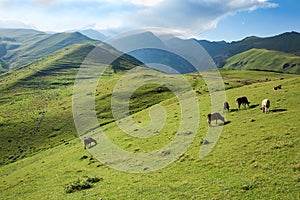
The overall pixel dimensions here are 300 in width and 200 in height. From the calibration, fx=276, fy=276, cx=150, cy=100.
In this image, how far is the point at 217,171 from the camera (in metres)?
21.0

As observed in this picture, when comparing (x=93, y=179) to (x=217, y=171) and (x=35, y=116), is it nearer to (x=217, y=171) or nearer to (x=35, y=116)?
(x=217, y=171)

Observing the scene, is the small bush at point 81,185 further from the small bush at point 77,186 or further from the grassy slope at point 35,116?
the grassy slope at point 35,116

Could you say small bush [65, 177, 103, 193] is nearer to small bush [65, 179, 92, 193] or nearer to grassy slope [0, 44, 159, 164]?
small bush [65, 179, 92, 193]

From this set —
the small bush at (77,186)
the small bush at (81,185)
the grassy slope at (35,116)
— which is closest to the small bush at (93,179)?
the small bush at (81,185)

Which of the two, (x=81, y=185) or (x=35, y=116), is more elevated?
(x=81, y=185)

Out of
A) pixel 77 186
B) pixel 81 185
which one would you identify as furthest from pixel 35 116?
pixel 81 185

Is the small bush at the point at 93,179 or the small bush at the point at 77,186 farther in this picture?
the small bush at the point at 93,179

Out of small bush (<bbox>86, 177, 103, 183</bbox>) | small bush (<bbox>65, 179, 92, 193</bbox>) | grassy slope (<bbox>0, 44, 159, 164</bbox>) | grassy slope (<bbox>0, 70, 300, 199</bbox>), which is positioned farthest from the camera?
grassy slope (<bbox>0, 44, 159, 164</bbox>)

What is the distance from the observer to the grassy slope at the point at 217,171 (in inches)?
695

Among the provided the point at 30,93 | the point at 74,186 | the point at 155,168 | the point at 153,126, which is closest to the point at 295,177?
the point at 155,168

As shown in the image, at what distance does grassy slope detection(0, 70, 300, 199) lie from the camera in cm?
1764

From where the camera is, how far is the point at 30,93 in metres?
122

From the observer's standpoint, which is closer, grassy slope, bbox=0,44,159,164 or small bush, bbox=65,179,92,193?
small bush, bbox=65,179,92,193

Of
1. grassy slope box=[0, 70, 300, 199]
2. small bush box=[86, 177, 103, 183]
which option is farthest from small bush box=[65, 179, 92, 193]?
grassy slope box=[0, 70, 300, 199]
